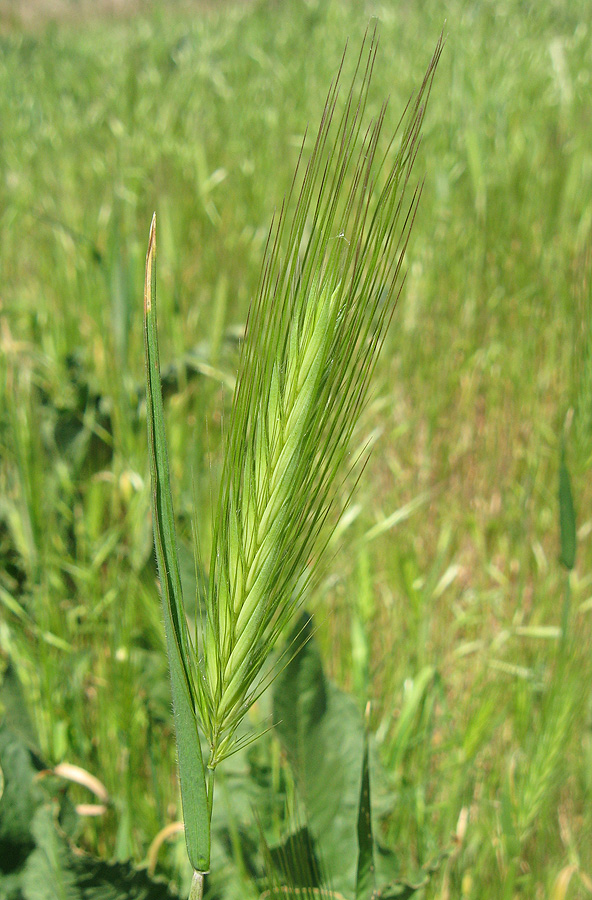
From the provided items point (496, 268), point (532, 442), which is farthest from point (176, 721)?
point (496, 268)

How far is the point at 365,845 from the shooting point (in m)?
0.46

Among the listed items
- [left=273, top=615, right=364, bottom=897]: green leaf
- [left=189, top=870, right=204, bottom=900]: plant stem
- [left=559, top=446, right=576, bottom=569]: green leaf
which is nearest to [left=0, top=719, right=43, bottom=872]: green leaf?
[left=273, top=615, right=364, bottom=897]: green leaf

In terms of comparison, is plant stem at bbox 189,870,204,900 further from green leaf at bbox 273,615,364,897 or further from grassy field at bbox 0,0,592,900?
green leaf at bbox 273,615,364,897

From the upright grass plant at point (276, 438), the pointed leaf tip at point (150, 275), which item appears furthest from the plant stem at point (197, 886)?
the pointed leaf tip at point (150, 275)

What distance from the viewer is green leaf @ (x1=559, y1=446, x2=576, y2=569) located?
605 millimetres

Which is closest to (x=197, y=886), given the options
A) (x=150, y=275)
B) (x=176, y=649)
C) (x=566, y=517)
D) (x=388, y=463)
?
(x=176, y=649)

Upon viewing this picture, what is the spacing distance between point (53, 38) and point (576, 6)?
2943mm

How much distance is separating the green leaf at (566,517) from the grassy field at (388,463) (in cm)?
4

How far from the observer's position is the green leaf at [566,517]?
0.61m

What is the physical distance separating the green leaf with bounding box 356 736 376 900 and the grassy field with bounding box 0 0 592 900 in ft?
0.24

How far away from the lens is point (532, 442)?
47.6 inches

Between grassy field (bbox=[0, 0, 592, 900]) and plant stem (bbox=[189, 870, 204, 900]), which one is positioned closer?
plant stem (bbox=[189, 870, 204, 900])

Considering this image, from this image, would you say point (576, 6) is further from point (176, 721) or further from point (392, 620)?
point (176, 721)

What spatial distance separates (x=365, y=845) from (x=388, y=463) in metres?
0.77
